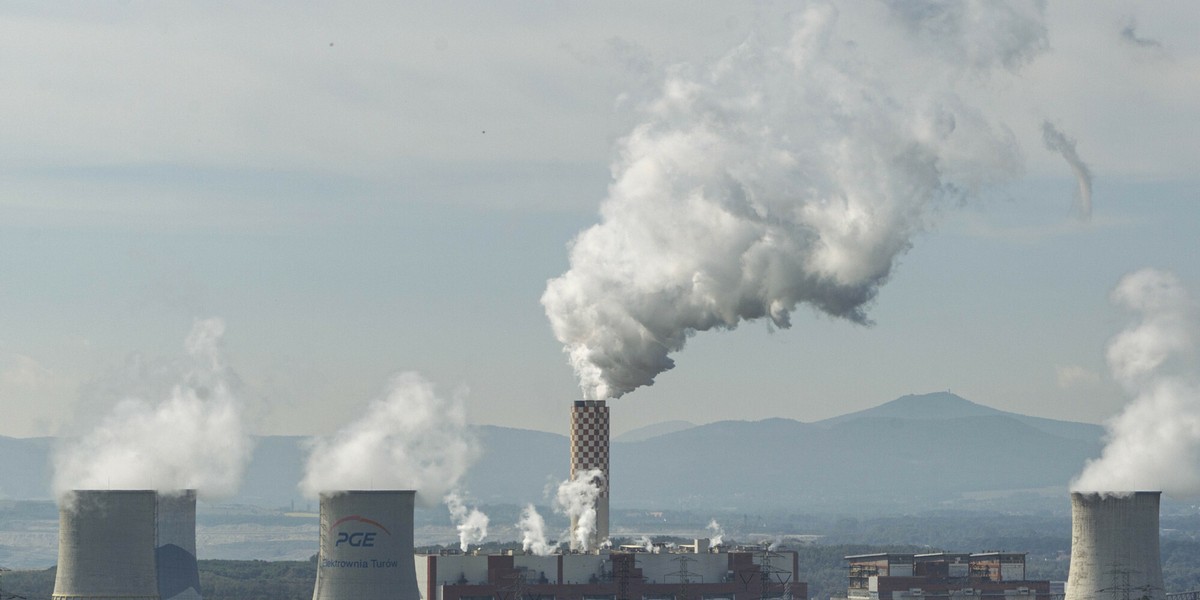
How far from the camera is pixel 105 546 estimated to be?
2881 inches

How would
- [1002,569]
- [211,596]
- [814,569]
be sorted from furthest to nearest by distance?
[814,569] → [211,596] → [1002,569]

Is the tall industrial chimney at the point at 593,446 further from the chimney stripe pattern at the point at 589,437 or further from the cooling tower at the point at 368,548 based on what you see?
the cooling tower at the point at 368,548

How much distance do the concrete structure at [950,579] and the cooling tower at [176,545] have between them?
121 ft

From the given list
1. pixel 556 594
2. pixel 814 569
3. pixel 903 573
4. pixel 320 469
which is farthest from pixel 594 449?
pixel 814 569

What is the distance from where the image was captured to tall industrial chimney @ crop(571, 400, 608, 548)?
74625mm

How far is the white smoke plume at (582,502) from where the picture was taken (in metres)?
75.3

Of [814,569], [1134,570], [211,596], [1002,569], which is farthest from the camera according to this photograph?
[814,569]

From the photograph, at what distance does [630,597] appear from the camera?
243ft

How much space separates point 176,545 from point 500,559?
19.4 m

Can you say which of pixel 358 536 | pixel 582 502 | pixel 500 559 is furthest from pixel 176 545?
pixel 582 502

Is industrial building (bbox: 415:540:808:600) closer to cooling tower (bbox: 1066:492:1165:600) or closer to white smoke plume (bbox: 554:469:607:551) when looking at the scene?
white smoke plume (bbox: 554:469:607:551)

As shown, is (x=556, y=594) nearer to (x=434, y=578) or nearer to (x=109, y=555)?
(x=434, y=578)

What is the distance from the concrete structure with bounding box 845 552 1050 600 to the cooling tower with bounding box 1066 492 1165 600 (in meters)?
28.7

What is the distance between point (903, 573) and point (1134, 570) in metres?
34.9
